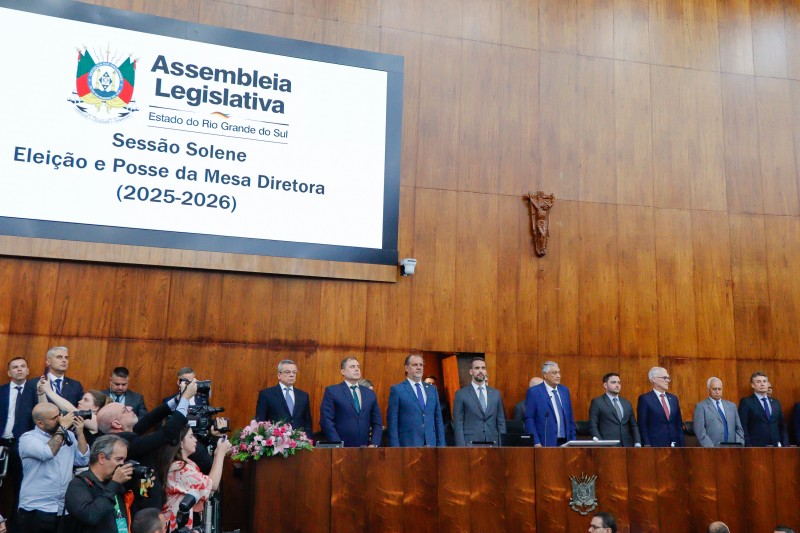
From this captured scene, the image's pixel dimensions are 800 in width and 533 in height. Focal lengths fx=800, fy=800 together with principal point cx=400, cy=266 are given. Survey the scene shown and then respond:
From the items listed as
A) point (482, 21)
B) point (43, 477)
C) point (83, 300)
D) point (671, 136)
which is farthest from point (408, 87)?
point (43, 477)

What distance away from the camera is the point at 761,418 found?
7.91 m

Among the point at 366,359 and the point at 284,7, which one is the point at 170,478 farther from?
the point at 284,7

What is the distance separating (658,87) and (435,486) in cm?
610

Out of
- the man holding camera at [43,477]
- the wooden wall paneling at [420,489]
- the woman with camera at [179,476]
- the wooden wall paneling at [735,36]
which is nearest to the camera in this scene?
the woman with camera at [179,476]

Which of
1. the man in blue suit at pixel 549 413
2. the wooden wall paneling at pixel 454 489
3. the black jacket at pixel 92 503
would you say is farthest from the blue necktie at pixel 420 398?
the black jacket at pixel 92 503

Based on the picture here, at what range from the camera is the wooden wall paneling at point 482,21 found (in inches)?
348

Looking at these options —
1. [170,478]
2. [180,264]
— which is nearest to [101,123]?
[180,264]

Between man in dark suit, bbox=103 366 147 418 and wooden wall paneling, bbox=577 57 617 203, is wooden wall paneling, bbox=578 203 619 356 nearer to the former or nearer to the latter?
wooden wall paneling, bbox=577 57 617 203

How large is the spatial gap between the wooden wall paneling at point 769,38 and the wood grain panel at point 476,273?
399 centimetres

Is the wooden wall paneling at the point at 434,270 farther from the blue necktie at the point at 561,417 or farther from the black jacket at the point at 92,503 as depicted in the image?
the black jacket at the point at 92,503

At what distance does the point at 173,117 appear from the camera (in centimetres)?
766

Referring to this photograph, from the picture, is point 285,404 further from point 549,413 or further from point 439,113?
point 439,113

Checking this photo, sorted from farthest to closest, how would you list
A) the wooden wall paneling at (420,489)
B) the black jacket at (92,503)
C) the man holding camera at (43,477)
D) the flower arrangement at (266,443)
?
the wooden wall paneling at (420,489)
the flower arrangement at (266,443)
the man holding camera at (43,477)
the black jacket at (92,503)

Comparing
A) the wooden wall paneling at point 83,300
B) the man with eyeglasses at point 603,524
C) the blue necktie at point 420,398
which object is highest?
the wooden wall paneling at point 83,300
